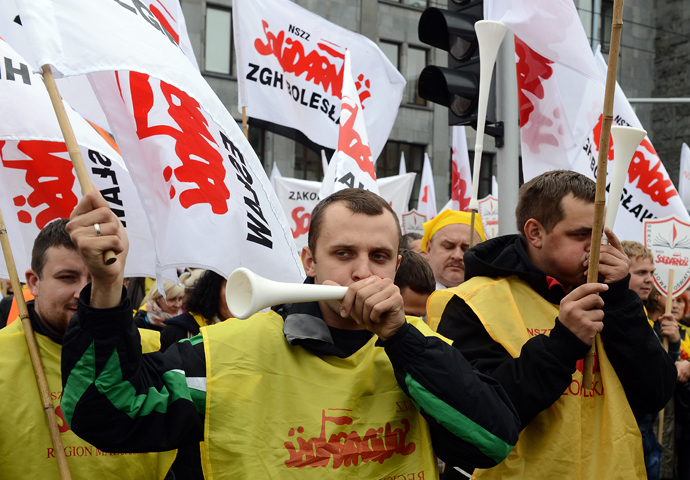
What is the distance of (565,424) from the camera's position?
260 centimetres

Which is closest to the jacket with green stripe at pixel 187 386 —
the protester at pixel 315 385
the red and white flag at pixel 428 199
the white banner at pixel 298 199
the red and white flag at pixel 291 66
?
the protester at pixel 315 385

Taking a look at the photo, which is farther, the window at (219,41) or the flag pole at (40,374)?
the window at (219,41)

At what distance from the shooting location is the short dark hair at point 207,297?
420 centimetres

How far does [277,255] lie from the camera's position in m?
3.17

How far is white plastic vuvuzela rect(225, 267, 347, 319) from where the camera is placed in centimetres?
181

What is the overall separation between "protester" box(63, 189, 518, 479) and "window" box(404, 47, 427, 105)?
74.8 ft

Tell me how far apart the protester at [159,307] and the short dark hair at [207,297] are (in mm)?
838

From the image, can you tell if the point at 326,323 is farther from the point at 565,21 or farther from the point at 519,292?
the point at 565,21

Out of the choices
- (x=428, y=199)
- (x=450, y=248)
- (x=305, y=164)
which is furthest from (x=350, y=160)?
(x=305, y=164)

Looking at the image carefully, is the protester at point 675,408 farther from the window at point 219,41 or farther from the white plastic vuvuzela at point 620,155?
the window at point 219,41

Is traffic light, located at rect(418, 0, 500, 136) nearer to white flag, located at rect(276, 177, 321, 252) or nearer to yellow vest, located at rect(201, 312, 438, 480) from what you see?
yellow vest, located at rect(201, 312, 438, 480)

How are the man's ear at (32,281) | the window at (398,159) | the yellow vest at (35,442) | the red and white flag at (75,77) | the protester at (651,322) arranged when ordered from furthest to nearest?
1. the window at (398,159)
2. the protester at (651,322)
3. the red and white flag at (75,77)
4. the man's ear at (32,281)
5. the yellow vest at (35,442)

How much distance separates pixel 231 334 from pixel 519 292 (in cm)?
114

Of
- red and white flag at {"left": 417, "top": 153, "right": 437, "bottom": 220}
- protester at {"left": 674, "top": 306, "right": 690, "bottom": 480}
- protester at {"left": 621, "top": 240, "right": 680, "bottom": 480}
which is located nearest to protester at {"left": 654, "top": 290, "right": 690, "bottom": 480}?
protester at {"left": 674, "top": 306, "right": 690, "bottom": 480}
